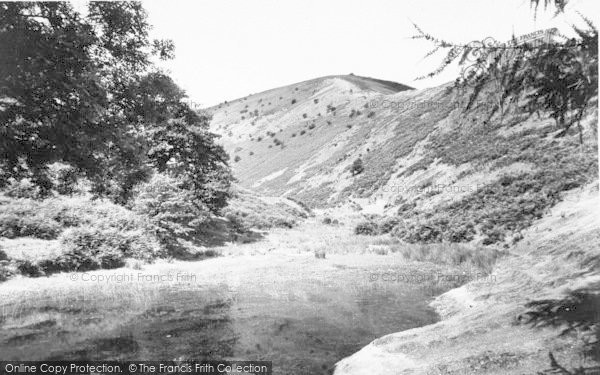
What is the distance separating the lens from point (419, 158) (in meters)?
39.4

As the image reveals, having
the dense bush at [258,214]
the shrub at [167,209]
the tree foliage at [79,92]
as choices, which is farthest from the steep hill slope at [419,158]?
the shrub at [167,209]

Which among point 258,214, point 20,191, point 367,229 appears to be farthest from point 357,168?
point 20,191

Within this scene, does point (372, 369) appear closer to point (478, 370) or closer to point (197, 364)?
point (478, 370)

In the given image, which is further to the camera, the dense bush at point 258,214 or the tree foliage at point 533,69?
the dense bush at point 258,214

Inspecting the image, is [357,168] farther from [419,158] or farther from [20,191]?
[20,191]

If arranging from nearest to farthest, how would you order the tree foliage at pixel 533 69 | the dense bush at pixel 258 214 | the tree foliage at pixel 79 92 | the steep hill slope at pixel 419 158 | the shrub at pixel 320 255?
the tree foliage at pixel 533 69, the tree foliage at pixel 79 92, the shrub at pixel 320 255, the steep hill slope at pixel 419 158, the dense bush at pixel 258 214

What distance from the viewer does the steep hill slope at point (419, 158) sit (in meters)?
21.4

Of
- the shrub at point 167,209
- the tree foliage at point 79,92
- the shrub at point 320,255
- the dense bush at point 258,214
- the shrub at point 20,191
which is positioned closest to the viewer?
the tree foliage at point 79,92

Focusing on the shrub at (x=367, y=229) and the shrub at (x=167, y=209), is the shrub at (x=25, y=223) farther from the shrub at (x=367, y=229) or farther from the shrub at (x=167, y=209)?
the shrub at (x=367, y=229)

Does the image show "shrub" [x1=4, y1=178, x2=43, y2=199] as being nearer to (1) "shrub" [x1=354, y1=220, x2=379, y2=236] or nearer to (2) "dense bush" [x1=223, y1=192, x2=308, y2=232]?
(2) "dense bush" [x1=223, y1=192, x2=308, y2=232]

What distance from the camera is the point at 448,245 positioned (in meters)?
20.0

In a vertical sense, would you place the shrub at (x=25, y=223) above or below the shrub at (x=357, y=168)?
below

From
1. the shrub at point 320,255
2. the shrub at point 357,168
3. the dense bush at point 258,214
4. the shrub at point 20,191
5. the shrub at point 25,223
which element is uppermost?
the shrub at point 357,168

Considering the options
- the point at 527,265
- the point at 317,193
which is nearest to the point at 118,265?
the point at 527,265
